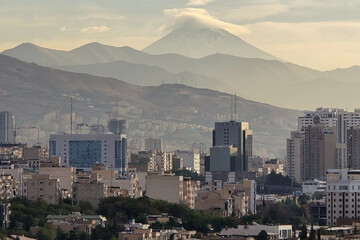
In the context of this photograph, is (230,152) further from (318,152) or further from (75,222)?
(75,222)

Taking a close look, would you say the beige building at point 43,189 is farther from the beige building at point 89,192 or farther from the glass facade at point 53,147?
the glass facade at point 53,147

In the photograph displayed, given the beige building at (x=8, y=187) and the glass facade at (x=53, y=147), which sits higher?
the glass facade at (x=53, y=147)

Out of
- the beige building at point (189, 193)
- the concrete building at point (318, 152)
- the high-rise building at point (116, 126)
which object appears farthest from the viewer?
the high-rise building at point (116, 126)

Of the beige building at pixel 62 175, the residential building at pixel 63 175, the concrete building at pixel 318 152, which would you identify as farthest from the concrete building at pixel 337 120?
the beige building at pixel 62 175

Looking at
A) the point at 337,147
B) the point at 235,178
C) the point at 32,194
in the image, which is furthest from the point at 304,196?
the point at 32,194

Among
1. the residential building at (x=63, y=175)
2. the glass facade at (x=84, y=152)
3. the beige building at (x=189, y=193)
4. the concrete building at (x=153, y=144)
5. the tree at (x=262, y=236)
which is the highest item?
the concrete building at (x=153, y=144)

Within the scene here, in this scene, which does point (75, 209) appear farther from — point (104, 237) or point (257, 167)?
point (257, 167)

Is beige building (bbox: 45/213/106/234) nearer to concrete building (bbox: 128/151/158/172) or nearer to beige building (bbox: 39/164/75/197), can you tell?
beige building (bbox: 39/164/75/197)

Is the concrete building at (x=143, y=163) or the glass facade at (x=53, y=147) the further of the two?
the glass facade at (x=53, y=147)
